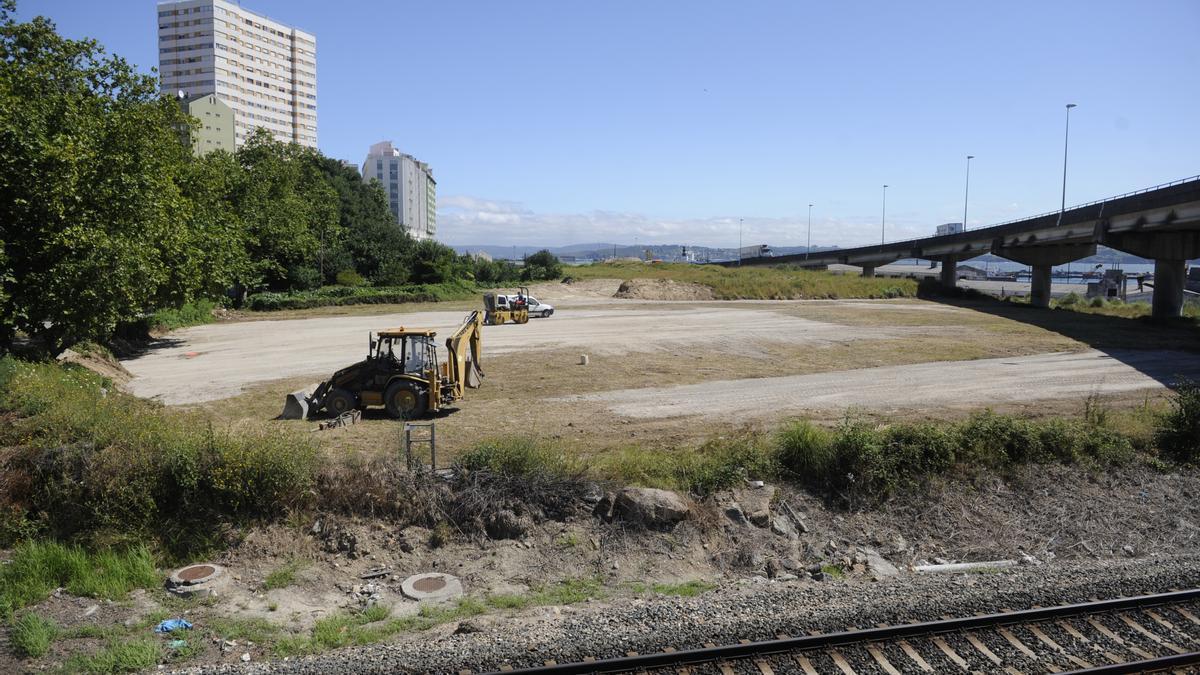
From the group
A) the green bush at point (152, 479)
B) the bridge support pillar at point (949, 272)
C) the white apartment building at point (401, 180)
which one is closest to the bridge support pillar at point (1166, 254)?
the bridge support pillar at point (949, 272)

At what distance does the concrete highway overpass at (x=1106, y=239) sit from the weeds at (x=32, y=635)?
43359 mm

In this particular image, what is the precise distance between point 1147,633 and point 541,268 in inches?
2737

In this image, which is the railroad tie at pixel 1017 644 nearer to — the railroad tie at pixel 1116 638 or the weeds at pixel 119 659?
the railroad tie at pixel 1116 638

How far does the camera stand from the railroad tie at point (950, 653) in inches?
308

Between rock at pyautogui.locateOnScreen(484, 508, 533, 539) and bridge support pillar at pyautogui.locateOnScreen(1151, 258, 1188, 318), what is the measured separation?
1858 inches

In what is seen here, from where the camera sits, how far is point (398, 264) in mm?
67625

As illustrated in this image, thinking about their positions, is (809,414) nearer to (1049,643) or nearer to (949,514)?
(949,514)

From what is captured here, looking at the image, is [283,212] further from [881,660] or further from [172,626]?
[881,660]

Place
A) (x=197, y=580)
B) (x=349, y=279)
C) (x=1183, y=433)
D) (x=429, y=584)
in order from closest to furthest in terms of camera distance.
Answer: (x=197, y=580)
(x=429, y=584)
(x=1183, y=433)
(x=349, y=279)

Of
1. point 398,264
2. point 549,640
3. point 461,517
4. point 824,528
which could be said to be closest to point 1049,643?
point 824,528

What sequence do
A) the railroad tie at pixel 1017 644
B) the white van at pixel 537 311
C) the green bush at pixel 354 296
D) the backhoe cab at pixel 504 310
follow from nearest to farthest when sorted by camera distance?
the railroad tie at pixel 1017 644 → the backhoe cab at pixel 504 310 → the white van at pixel 537 311 → the green bush at pixel 354 296

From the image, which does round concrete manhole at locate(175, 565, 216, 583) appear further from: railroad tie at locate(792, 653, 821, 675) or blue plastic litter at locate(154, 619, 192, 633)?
railroad tie at locate(792, 653, 821, 675)

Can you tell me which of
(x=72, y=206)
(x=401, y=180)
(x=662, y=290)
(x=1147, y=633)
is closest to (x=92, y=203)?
(x=72, y=206)

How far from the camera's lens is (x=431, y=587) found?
10031 millimetres
